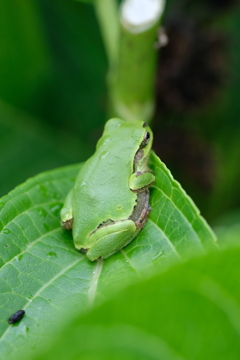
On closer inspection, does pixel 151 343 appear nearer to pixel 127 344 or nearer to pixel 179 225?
pixel 127 344

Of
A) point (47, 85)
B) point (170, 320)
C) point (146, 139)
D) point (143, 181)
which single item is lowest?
point (170, 320)

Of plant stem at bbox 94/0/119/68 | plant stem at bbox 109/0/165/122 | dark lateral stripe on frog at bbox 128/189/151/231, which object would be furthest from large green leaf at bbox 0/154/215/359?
plant stem at bbox 94/0/119/68

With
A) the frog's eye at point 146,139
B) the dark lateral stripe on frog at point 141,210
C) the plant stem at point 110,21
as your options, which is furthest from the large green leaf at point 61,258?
the plant stem at point 110,21

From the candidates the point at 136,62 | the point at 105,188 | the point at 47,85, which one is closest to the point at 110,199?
the point at 105,188

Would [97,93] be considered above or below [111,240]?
above

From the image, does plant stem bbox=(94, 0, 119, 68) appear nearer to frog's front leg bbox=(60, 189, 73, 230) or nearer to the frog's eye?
the frog's eye

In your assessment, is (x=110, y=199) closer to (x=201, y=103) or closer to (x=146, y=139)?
(x=146, y=139)
